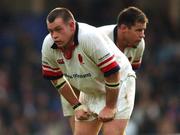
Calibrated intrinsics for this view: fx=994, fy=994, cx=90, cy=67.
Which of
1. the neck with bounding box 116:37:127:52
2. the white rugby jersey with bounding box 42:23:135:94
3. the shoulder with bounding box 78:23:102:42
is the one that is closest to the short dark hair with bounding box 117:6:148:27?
the neck with bounding box 116:37:127:52

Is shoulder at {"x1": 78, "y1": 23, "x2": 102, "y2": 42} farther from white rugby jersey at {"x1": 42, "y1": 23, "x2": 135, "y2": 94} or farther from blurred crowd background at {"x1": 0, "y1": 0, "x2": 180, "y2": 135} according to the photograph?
Result: blurred crowd background at {"x1": 0, "y1": 0, "x2": 180, "y2": 135}

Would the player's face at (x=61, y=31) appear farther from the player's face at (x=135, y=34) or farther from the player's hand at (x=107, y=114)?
the player's face at (x=135, y=34)

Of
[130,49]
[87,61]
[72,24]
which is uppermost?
[72,24]

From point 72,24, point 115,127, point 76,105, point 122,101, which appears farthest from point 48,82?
point 72,24

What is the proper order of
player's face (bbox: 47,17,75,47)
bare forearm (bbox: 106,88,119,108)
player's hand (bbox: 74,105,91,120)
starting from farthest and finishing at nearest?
player's hand (bbox: 74,105,91,120) → bare forearm (bbox: 106,88,119,108) → player's face (bbox: 47,17,75,47)

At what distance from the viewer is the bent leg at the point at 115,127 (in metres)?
9.25

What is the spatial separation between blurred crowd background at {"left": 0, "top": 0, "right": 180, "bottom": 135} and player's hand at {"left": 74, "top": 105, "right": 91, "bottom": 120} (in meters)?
5.55

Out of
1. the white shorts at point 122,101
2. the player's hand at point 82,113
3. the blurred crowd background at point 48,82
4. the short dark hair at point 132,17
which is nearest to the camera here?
the white shorts at point 122,101

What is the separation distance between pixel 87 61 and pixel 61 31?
0.40 m

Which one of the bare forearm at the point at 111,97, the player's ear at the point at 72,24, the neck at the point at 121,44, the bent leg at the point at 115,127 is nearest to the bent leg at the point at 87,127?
the bent leg at the point at 115,127

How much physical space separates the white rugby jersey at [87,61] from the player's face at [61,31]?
2.7 inches

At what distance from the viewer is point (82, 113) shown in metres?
9.50

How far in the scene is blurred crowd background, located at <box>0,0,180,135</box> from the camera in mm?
15656

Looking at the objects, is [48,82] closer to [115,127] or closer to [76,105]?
[76,105]
